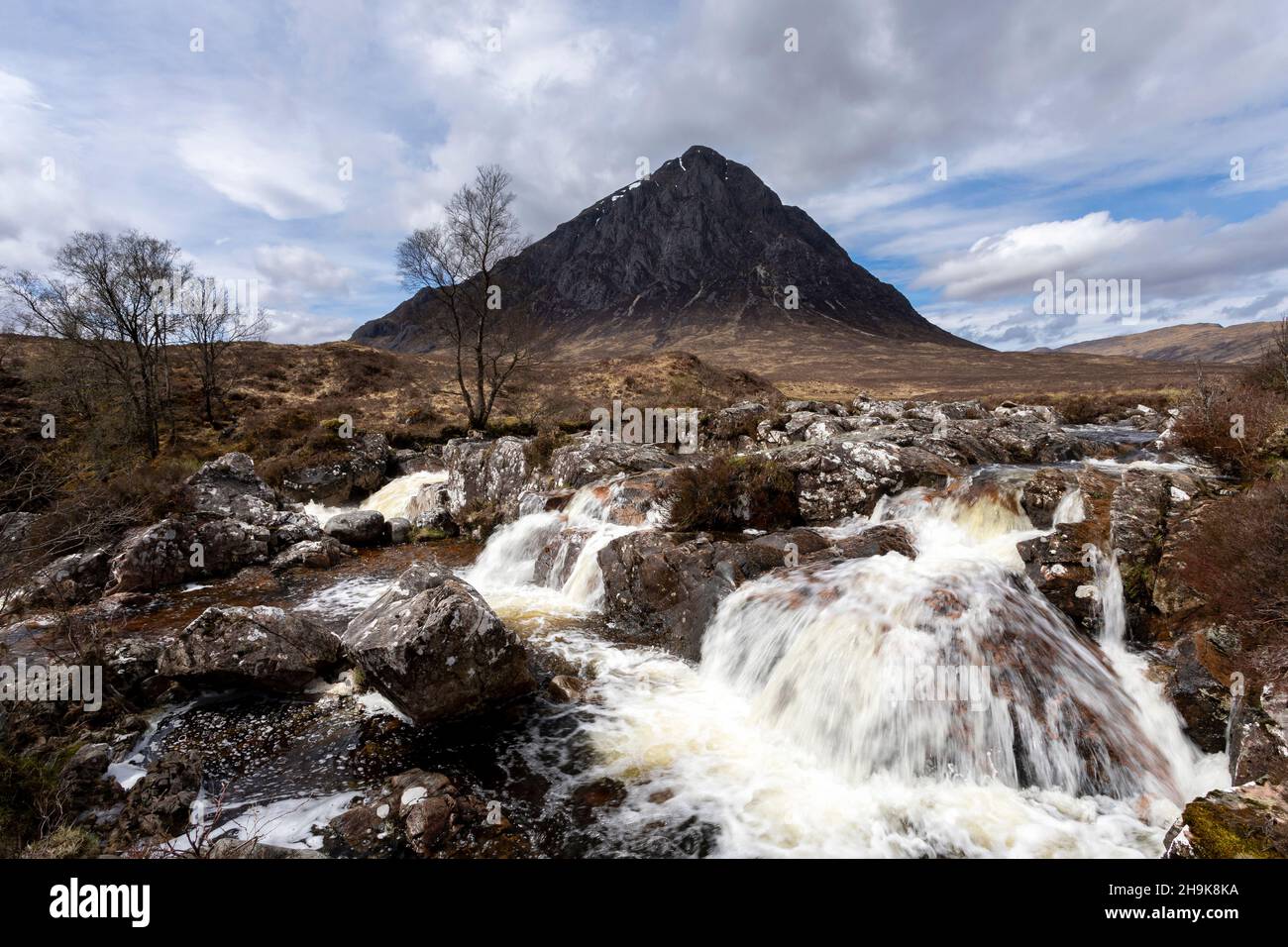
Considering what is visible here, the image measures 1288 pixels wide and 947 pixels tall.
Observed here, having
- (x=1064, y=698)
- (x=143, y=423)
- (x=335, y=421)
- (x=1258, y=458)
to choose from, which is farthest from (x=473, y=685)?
(x=143, y=423)

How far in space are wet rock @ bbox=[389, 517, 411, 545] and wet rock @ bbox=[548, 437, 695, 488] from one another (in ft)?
17.9

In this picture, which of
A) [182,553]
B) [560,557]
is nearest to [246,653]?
[560,557]

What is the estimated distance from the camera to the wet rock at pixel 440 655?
7.65 meters

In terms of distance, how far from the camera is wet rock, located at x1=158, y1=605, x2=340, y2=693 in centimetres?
843

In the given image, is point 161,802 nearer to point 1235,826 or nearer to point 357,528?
point 1235,826

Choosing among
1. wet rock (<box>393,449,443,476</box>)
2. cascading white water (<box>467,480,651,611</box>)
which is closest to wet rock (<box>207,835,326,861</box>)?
cascading white water (<box>467,480,651,611</box>)

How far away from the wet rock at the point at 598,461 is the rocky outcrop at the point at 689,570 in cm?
526

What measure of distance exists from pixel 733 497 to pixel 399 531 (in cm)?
1219

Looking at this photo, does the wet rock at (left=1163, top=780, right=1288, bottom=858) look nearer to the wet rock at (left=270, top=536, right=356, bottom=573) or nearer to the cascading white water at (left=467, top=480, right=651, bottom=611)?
the cascading white water at (left=467, top=480, right=651, bottom=611)

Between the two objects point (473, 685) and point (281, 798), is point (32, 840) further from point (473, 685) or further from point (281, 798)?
point (473, 685)

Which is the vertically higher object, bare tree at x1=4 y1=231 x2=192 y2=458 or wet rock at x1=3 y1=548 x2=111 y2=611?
bare tree at x1=4 y1=231 x2=192 y2=458

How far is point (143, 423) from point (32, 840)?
114 ft

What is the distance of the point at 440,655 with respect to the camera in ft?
25.3
